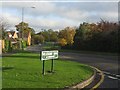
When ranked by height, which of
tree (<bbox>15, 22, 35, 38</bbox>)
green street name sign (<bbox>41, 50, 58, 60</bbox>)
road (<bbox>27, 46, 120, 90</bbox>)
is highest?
tree (<bbox>15, 22, 35, 38</bbox>)

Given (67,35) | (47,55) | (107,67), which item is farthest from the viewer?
(67,35)

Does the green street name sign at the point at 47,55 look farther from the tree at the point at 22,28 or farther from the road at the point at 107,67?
the tree at the point at 22,28

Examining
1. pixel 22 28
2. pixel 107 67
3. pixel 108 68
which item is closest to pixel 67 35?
pixel 22 28

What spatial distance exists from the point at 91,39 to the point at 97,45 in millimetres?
3600

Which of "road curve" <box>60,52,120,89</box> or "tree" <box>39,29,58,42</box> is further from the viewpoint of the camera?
"tree" <box>39,29,58,42</box>

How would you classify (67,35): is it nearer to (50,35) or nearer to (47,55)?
(50,35)

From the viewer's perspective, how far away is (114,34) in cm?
5788

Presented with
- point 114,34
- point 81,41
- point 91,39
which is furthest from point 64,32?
point 114,34

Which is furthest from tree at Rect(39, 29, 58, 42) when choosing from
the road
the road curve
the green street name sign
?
the green street name sign

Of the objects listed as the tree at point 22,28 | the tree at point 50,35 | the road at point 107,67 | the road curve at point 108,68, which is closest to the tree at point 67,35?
the tree at point 22,28

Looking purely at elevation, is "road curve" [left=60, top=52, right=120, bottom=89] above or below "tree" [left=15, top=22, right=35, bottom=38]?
below

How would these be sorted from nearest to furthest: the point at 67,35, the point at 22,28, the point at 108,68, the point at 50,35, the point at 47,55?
the point at 47,55 < the point at 108,68 < the point at 22,28 < the point at 67,35 < the point at 50,35

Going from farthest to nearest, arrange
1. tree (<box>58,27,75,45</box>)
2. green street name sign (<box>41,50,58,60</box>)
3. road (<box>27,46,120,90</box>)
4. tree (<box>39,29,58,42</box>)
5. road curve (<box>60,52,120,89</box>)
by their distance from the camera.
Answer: tree (<box>39,29,58,42</box>) → tree (<box>58,27,75,45</box>) → green street name sign (<box>41,50,58,60</box>) → road (<box>27,46,120,90</box>) → road curve (<box>60,52,120,89</box>)

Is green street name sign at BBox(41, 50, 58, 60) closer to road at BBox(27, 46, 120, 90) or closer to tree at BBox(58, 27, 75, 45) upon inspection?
road at BBox(27, 46, 120, 90)
